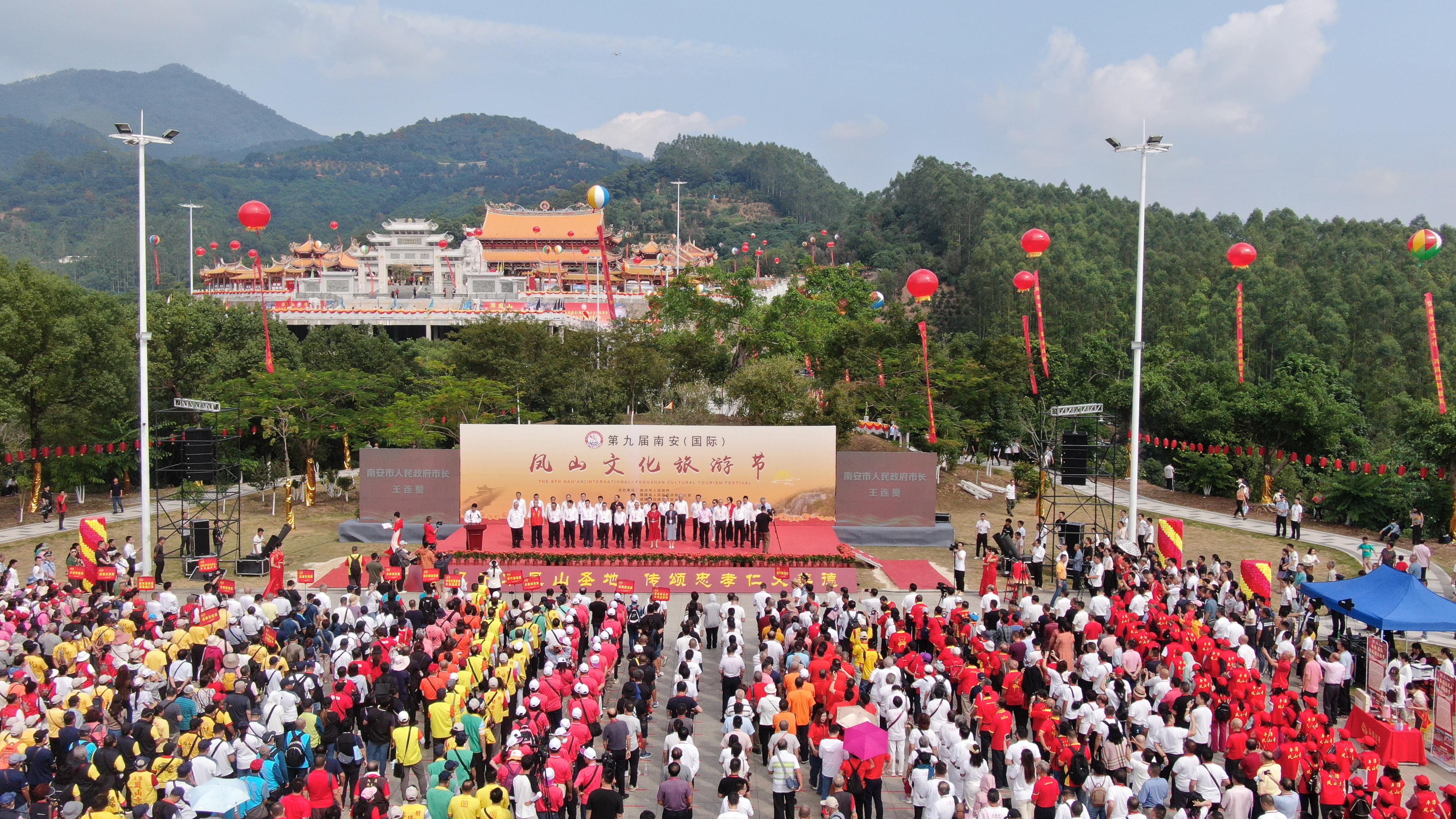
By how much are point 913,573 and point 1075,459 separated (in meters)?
3.18

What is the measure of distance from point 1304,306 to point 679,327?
21.4m

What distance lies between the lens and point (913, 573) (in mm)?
16016

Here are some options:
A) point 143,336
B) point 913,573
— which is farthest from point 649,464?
point 143,336

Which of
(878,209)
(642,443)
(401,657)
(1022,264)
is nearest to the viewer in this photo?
(401,657)

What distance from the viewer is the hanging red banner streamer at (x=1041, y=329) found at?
2145 cm

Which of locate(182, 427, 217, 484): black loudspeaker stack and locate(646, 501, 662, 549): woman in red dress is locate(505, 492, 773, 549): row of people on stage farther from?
locate(182, 427, 217, 484): black loudspeaker stack

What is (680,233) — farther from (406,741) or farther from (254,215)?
(406,741)

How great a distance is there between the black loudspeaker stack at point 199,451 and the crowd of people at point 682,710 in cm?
336

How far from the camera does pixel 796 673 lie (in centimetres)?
841

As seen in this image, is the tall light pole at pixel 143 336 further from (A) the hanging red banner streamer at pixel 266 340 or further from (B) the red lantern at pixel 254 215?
(A) the hanging red banner streamer at pixel 266 340

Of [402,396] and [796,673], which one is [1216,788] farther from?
[402,396]

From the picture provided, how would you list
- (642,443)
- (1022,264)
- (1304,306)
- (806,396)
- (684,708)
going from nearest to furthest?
1. (684,708)
2. (642,443)
3. (806,396)
4. (1304,306)
5. (1022,264)

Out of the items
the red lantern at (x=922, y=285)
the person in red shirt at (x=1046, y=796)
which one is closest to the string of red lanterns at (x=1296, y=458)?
the red lantern at (x=922, y=285)

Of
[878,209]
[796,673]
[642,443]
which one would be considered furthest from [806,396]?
[878,209]
